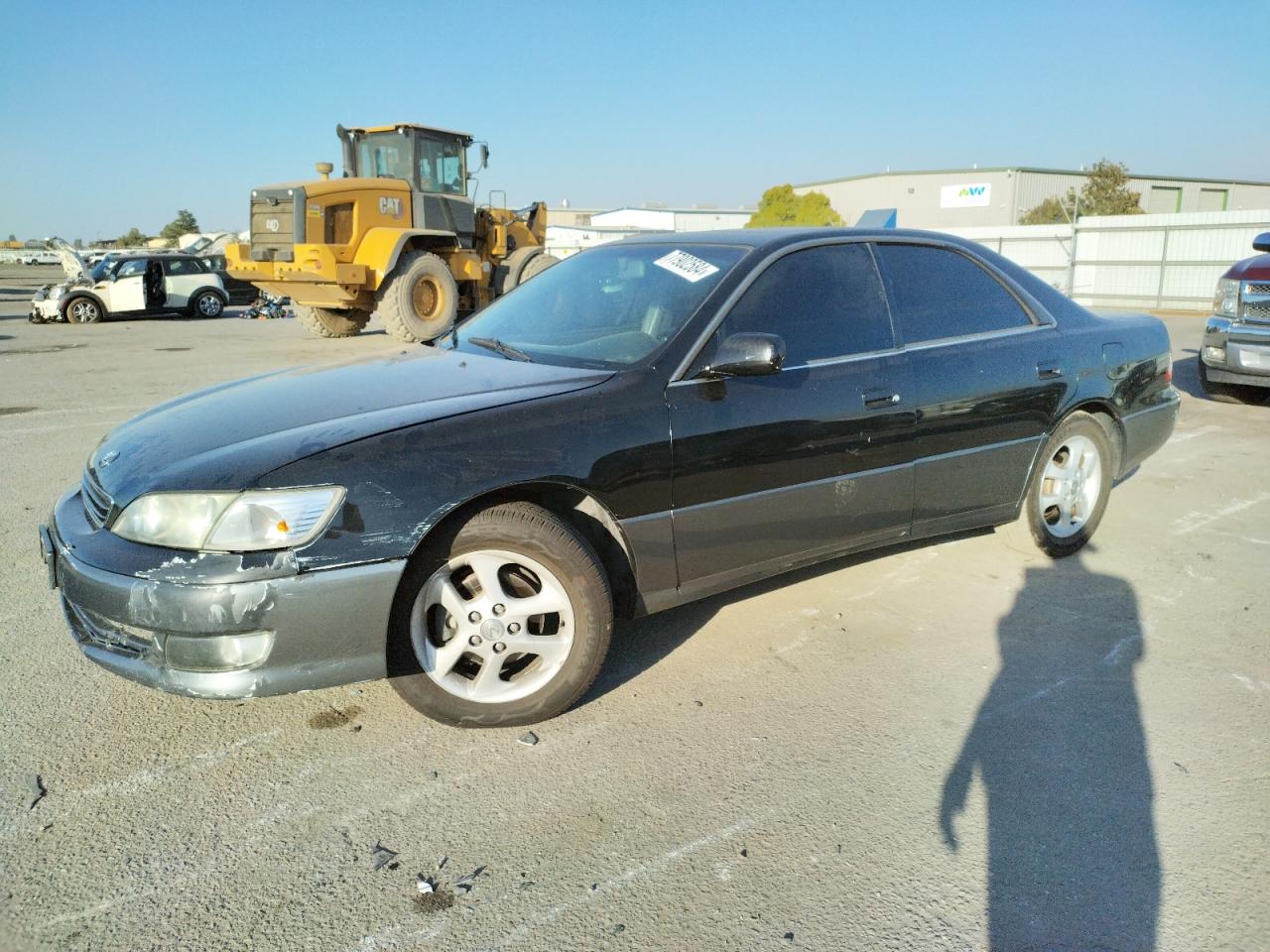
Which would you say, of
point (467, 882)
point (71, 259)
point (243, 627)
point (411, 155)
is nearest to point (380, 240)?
point (411, 155)

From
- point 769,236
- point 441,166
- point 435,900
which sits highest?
point 441,166

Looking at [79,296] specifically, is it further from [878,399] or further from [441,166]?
[878,399]

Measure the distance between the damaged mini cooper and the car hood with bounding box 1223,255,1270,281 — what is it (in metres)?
5.16

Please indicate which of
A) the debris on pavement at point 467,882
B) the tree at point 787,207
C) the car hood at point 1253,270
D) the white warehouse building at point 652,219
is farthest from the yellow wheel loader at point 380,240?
the white warehouse building at point 652,219

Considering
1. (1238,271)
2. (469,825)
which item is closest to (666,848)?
(469,825)

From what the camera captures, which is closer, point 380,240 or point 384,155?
point 380,240

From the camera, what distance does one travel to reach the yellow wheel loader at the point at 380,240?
12859mm

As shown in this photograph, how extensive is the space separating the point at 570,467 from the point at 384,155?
12738mm

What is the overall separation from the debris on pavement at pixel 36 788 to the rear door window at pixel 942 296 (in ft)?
11.0

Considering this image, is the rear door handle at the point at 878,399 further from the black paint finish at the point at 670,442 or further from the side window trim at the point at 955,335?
the side window trim at the point at 955,335

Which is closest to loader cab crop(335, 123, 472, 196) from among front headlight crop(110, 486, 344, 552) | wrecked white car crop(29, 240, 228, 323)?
wrecked white car crop(29, 240, 228, 323)

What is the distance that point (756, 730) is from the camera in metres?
2.93

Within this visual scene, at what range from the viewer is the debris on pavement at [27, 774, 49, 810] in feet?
8.28

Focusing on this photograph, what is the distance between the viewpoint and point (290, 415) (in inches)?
116
